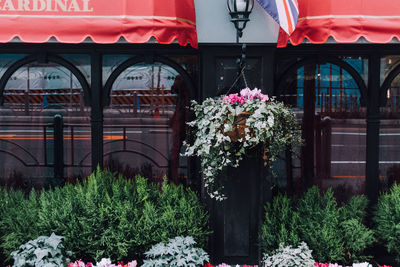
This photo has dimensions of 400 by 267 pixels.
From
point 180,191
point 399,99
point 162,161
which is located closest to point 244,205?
point 180,191

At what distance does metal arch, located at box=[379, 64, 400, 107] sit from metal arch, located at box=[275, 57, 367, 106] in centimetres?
23

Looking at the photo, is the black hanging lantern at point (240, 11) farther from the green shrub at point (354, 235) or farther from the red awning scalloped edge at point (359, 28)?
the green shrub at point (354, 235)

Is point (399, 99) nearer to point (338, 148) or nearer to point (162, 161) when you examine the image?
point (338, 148)

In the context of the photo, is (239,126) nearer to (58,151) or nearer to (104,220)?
(104,220)

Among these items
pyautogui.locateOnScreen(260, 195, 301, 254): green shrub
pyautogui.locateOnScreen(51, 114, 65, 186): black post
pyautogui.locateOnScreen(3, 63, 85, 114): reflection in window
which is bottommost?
pyautogui.locateOnScreen(260, 195, 301, 254): green shrub

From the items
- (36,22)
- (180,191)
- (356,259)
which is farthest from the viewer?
(180,191)

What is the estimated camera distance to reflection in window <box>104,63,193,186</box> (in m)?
6.31

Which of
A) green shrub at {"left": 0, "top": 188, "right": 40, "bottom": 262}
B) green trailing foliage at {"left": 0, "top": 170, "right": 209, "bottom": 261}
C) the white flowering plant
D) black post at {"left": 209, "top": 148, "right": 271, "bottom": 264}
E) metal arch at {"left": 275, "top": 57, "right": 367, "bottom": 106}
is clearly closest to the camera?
the white flowering plant

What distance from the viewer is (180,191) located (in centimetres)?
613

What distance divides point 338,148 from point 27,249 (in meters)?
4.29

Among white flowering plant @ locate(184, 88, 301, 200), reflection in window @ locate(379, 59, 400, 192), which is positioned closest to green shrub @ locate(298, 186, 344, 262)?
white flowering plant @ locate(184, 88, 301, 200)

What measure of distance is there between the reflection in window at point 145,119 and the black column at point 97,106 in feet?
0.30

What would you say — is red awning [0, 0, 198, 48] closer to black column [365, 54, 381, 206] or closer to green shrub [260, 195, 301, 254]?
green shrub [260, 195, 301, 254]

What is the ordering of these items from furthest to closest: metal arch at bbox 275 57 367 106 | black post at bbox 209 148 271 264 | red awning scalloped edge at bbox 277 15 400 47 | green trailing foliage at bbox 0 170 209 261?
metal arch at bbox 275 57 367 106, black post at bbox 209 148 271 264, green trailing foliage at bbox 0 170 209 261, red awning scalloped edge at bbox 277 15 400 47
